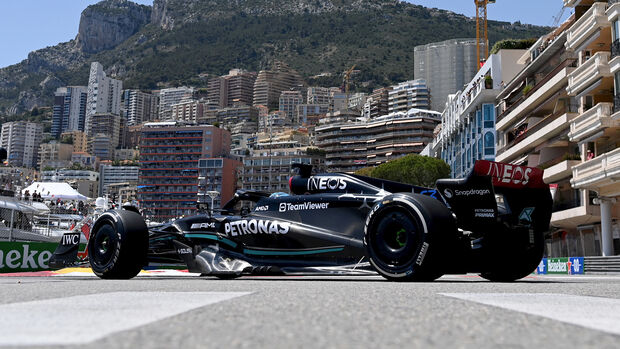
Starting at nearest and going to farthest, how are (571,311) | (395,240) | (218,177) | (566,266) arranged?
1. (571,311)
2. (395,240)
3. (566,266)
4. (218,177)

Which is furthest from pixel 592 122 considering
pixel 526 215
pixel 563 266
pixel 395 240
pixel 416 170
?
pixel 416 170

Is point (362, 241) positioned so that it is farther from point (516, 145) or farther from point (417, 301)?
point (516, 145)

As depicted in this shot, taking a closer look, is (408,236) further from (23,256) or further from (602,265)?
(602,265)

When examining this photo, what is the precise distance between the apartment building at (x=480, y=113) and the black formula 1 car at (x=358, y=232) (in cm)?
5308

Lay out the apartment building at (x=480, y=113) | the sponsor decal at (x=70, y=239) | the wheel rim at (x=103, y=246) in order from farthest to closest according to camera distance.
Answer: the apartment building at (x=480, y=113) < the sponsor decal at (x=70, y=239) < the wheel rim at (x=103, y=246)

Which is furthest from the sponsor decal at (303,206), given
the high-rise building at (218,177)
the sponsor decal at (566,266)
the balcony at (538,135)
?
the high-rise building at (218,177)

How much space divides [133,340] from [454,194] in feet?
23.0

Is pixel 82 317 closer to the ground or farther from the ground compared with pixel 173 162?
closer to the ground

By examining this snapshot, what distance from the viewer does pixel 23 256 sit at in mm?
25641

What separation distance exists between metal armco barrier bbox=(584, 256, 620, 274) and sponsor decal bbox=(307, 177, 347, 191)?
21.5 m

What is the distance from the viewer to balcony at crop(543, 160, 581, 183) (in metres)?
38.0

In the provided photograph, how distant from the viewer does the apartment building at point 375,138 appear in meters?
162

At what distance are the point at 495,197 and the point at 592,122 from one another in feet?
86.8

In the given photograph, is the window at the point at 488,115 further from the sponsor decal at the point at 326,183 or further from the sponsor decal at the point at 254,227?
the sponsor decal at the point at 254,227
